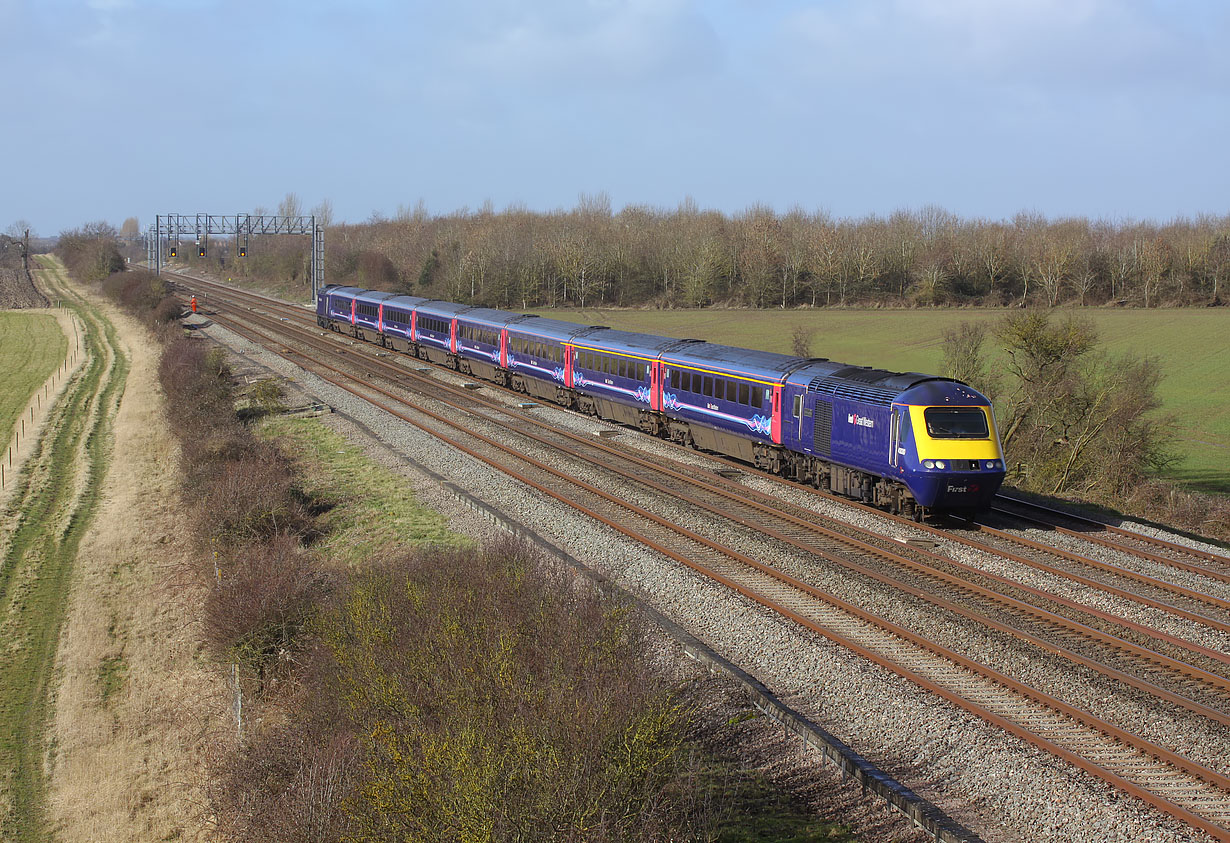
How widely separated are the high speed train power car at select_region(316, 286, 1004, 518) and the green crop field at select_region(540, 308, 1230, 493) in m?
17.4

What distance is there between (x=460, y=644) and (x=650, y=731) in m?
2.18

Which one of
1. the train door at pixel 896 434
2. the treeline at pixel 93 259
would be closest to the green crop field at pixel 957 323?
the train door at pixel 896 434

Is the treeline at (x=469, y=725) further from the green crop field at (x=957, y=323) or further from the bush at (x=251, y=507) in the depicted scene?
the green crop field at (x=957, y=323)

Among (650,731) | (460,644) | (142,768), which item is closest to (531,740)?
(650,731)

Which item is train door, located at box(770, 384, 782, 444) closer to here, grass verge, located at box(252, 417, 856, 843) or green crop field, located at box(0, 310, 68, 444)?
grass verge, located at box(252, 417, 856, 843)

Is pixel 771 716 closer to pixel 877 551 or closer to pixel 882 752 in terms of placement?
→ pixel 882 752

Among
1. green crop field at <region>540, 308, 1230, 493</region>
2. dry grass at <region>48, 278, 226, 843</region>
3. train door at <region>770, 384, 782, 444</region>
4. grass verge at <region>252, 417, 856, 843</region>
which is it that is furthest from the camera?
green crop field at <region>540, 308, 1230, 493</region>

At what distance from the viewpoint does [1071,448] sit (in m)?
29.4

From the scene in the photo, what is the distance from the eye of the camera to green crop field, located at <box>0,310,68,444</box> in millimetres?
44375

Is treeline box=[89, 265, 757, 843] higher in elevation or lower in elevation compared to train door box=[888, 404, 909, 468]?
lower

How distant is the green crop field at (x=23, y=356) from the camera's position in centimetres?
4438

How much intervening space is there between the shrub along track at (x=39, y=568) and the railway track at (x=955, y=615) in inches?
392

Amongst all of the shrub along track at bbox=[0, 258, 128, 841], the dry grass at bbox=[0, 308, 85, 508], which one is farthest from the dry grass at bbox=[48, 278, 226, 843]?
the dry grass at bbox=[0, 308, 85, 508]

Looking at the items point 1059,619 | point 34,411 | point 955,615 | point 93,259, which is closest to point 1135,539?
point 1059,619
